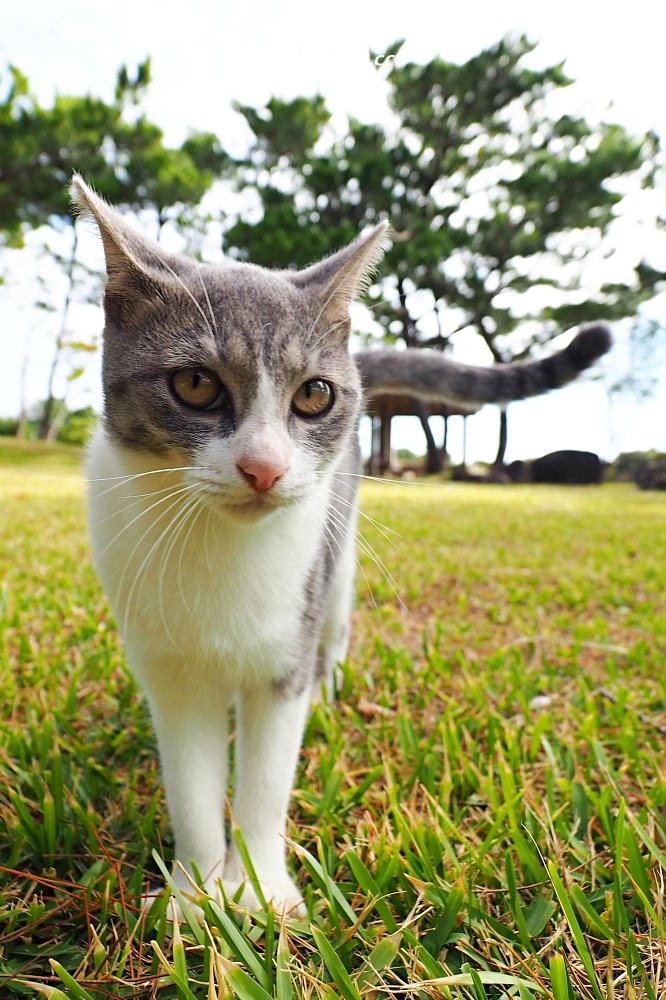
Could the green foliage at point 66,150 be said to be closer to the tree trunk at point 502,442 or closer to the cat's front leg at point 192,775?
the tree trunk at point 502,442

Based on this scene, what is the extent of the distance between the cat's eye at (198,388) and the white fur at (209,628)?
130 millimetres

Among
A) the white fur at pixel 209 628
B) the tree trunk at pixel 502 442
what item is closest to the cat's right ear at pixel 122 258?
the white fur at pixel 209 628

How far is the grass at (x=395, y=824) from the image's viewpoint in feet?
3.53

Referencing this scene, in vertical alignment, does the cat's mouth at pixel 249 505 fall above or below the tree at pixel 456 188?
below

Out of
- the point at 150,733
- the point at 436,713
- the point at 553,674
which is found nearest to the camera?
the point at 150,733

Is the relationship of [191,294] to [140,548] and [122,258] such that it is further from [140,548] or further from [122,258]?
[140,548]

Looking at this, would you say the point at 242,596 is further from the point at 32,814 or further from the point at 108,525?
the point at 32,814

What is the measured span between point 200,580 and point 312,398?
1.48ft

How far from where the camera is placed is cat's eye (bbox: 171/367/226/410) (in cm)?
122

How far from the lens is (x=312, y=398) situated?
1.35 m

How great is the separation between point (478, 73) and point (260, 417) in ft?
61.1

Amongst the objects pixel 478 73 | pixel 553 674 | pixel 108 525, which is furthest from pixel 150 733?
pixel 478 73

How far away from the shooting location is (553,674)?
2422 millimetres

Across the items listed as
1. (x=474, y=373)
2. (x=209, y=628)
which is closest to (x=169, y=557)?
(x=209, y=628)
